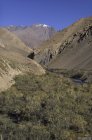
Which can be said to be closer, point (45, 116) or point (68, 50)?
point (45, 116)

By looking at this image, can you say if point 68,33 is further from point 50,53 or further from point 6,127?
point 6,127

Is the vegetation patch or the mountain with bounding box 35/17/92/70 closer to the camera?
the vegetation patch

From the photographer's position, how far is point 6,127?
26.3 meters

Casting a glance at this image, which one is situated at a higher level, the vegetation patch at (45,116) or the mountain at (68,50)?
the mountain at (68,50)

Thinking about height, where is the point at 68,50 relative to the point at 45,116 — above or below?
above

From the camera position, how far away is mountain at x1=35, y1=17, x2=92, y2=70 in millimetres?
119994

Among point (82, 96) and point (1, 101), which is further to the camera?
point (82, 96)

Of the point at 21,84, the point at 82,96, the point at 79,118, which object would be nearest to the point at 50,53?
the point at 21,84

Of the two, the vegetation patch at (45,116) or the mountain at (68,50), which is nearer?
the vegetation patch at (45,116)

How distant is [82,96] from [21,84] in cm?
1222

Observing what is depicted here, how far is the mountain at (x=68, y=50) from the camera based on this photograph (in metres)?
120

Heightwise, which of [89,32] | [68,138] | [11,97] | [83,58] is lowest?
[68,138]

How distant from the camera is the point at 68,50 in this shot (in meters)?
135

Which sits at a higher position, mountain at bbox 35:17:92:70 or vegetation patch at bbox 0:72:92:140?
mountain at bbox 35:17:92:70
